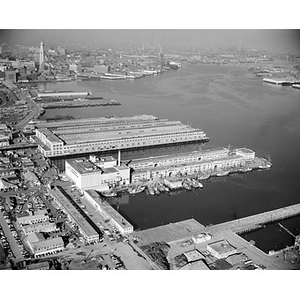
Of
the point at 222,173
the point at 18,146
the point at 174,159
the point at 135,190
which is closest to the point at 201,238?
the point at 135,190

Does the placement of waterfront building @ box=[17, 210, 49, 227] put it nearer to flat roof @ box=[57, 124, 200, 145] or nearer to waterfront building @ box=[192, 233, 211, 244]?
waterfront building @ box=[192, 233, 211, 244]

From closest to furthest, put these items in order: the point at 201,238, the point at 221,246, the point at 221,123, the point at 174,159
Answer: the point at 221,246
the point at 201,238
the point at 174,159
the point at 221,123

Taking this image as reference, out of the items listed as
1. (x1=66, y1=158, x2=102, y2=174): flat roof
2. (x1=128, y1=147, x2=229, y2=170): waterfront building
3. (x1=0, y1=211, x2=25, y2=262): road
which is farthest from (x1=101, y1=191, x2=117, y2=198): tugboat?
(x1=0, y1=211, x2=25, y2=262): road

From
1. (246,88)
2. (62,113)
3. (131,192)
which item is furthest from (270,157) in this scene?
(246,88)

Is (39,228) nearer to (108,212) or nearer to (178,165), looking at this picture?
(108,212)

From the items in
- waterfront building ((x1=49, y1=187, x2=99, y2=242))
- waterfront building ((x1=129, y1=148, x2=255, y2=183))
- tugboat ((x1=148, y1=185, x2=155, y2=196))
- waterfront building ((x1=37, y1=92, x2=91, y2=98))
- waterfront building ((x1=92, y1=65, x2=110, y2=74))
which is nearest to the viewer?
waterfront building ((x1=49, y1=187, x2=99, y2=242))

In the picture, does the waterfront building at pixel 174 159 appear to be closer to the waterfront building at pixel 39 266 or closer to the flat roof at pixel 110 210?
the flat roof at pixel 110 210
